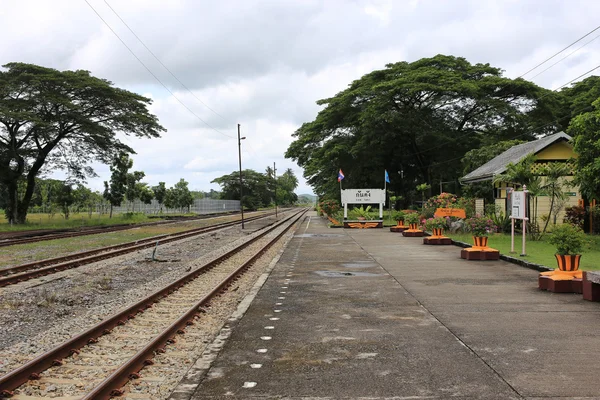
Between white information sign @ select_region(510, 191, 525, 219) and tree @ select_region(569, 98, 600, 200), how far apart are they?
10.4 feet

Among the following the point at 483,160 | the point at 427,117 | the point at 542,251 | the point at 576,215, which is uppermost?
the point at 427,117

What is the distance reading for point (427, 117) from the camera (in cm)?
4284

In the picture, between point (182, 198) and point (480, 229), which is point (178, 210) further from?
point (480, 229)

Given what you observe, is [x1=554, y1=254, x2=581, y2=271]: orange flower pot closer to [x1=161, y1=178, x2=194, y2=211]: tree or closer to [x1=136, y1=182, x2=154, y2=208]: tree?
[x1=136, y1=182, x2=154, y2=208]: tree

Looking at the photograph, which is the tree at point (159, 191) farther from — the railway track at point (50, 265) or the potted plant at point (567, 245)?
the potted plant at point (567, 245)

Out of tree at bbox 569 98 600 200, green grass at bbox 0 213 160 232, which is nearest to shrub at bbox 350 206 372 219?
green grass at bbox 0 213 160 232

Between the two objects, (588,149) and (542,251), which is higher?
(588,149)

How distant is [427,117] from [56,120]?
28.4m

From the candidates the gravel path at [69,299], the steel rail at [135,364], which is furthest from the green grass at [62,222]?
the steel rail at [135,364]

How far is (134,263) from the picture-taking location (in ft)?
48.3

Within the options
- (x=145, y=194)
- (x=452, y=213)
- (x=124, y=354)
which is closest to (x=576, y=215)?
(x=452, y=213)

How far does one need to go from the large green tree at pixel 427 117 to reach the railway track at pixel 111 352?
3404 cm

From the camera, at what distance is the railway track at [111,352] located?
452 cm

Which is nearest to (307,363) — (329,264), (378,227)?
(329,264)
